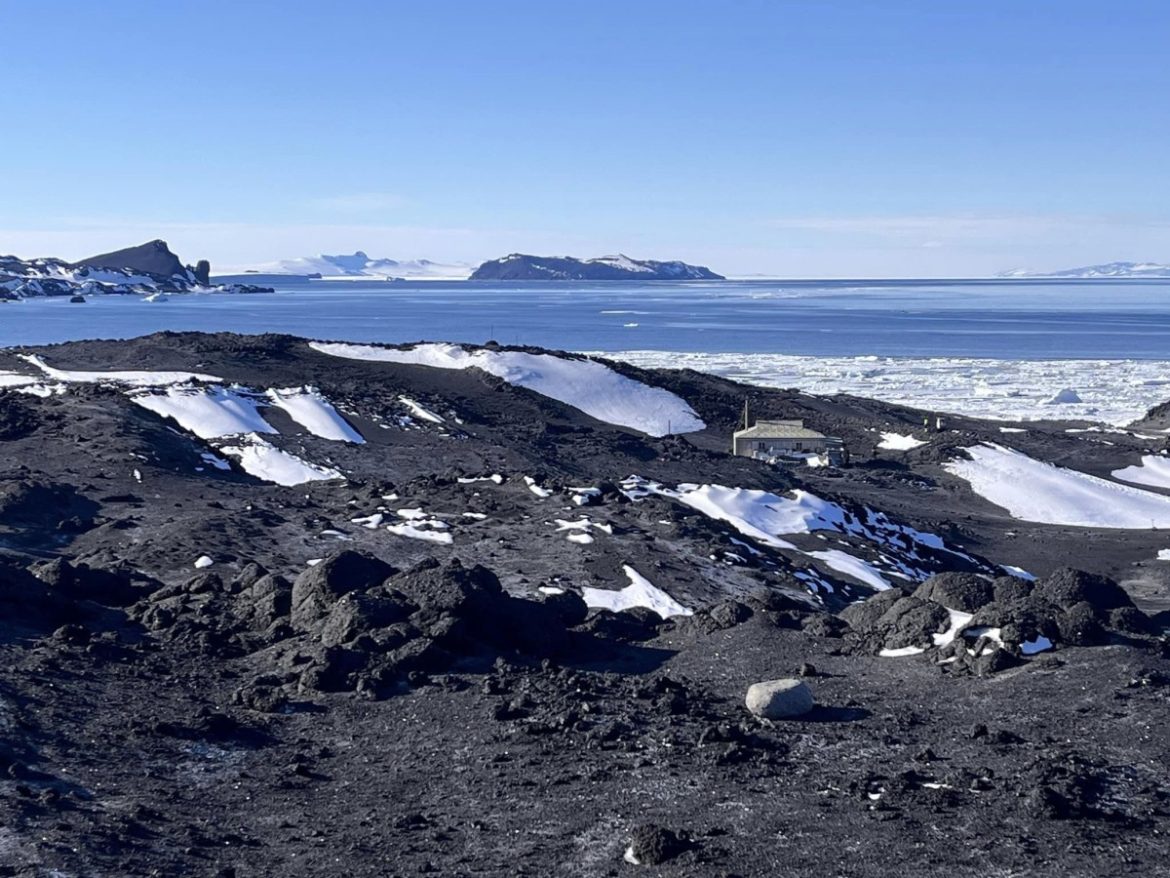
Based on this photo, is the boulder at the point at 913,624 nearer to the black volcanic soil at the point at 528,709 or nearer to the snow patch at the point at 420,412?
the black volcanic soil at the point at 528,709

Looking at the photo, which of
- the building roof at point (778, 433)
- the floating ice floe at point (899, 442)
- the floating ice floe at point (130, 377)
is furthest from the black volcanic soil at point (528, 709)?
the floating ice floe at point (899, 442)

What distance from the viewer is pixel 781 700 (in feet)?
63.6

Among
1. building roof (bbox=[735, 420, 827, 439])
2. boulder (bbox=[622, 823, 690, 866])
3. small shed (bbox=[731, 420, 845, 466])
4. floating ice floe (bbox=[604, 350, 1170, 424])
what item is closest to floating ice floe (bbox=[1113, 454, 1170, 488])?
small shed (bbox=[731, 420, 845, 466])

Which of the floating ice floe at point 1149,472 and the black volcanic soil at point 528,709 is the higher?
the black volcanic soil at point 528,709

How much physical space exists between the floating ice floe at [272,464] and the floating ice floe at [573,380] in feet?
66.0

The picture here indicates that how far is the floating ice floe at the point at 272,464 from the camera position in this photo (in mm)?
45781

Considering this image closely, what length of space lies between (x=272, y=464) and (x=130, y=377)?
1670 cm

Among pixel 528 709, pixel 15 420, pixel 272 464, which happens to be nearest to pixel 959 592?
pixel 528 709

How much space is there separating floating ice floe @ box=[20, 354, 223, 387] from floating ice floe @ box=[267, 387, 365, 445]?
4026mm

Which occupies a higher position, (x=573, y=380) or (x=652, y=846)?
(x=573, y=380)

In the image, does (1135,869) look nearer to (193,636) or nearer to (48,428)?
(193,636)

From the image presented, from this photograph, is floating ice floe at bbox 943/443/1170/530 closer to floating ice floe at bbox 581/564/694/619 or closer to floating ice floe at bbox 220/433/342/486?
floating ice floe at bbox 581/564/694/619

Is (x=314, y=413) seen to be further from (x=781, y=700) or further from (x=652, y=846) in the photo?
(x=652, y=846)

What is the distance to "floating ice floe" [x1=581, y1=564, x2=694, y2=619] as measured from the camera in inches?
1149
